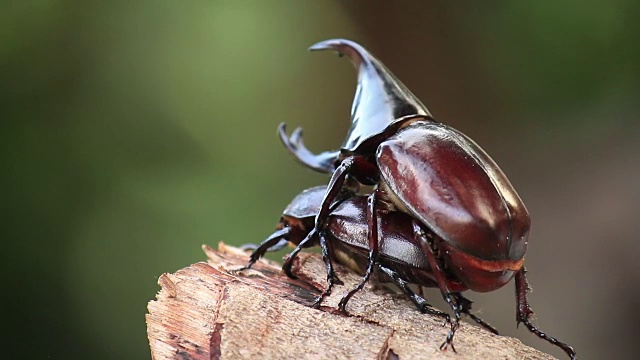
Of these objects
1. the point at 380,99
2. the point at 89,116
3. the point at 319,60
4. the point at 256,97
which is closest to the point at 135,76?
the point at 89,116

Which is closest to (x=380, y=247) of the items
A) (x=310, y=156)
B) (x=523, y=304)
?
(x=523, y=304)

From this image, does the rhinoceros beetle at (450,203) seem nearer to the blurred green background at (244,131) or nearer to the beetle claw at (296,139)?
the beetle claw at (296,139)

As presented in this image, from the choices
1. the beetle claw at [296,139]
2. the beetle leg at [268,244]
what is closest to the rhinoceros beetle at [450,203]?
the beetle leg at [268,244]

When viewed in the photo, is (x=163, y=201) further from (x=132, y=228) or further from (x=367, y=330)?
(x=367, y=330)

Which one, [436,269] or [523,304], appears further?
[523,304]

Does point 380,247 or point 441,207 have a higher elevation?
point 441,207

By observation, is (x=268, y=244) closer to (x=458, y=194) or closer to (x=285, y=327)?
(x=285, y=327)

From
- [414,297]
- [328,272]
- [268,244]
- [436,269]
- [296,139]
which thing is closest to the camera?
[436,269]

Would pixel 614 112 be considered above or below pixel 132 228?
above
